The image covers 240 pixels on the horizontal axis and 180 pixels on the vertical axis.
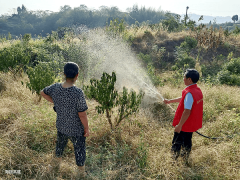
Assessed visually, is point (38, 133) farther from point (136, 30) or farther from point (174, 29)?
point (174, 29)

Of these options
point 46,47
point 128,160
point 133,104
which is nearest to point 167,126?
point 133,104

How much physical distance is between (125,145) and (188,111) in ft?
4.06

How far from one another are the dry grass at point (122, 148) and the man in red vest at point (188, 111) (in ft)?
1.25

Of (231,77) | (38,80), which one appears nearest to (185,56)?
(231,77)

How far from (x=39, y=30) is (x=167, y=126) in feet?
325

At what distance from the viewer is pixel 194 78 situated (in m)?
2.45

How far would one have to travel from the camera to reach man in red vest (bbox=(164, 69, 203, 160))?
240cm

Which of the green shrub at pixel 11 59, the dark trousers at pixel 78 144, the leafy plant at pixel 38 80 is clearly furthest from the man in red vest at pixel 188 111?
the green shrub at pixel 11 59

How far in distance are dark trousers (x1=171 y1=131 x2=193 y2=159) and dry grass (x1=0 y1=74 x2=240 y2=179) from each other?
0.14m

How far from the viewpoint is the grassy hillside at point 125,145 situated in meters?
2.62

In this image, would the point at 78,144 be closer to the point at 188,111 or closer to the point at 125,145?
the point at 125,145

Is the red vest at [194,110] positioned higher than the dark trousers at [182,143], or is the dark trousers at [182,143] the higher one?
the red vest at [194,110]

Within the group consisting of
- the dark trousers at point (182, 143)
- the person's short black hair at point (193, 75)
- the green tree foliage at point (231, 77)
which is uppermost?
the person's short black hair at point (193, 75)

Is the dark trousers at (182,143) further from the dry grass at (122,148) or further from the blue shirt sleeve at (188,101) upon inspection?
the blue shirt sleeve at (188,101)
